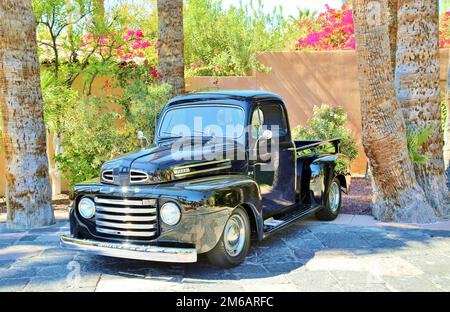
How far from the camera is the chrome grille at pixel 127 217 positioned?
5086 mm

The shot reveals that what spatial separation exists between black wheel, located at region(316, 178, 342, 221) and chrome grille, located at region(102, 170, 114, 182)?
11.0 feet

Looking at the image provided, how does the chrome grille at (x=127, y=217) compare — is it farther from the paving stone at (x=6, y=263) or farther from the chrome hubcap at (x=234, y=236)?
the paving stone at (x=6, y=263)

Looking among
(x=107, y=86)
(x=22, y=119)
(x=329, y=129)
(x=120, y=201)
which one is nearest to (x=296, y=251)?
(x=120, y=201)

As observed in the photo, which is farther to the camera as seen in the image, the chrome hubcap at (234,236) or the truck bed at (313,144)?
the truck bed at (313,144)

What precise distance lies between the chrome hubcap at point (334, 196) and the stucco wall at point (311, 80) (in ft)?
14.4

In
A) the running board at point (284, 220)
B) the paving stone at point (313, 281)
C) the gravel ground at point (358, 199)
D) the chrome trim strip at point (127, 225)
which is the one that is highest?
the chrome trim strip at point (127, 225)

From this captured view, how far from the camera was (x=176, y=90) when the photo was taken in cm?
928

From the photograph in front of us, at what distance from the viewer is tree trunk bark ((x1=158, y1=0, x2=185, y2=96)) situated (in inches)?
360

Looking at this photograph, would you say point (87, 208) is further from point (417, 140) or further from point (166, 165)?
point (417, 140)

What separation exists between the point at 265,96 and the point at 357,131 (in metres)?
6.16

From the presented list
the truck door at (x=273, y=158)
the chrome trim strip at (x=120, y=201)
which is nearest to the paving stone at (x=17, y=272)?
the chrome trim strip at (x=120, y=201)

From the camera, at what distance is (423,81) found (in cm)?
753

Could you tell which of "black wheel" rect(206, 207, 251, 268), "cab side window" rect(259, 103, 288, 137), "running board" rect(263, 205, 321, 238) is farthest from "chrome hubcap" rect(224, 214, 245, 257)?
"cab side window" rect(259, 103, 288, 137)

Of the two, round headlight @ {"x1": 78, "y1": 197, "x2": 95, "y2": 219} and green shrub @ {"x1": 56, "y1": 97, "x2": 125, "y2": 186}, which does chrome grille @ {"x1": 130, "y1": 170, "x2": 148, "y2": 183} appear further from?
green shrub @ {"x1": 56, "y1": 97, "x2": 125, "y2": 186}
